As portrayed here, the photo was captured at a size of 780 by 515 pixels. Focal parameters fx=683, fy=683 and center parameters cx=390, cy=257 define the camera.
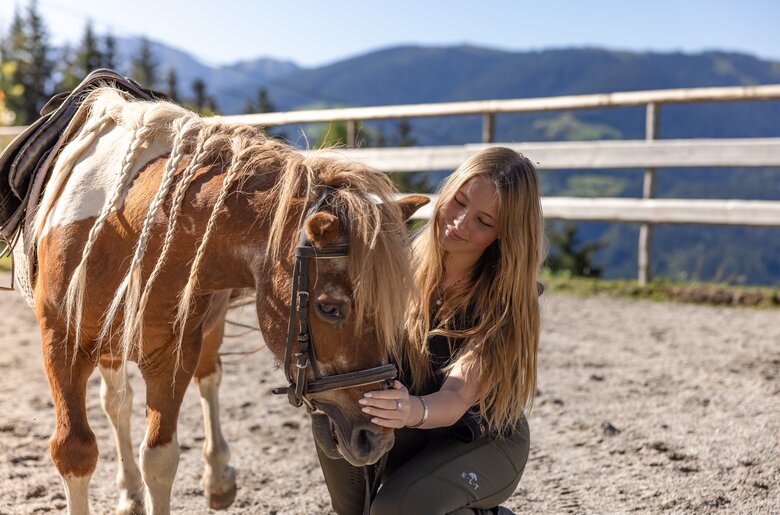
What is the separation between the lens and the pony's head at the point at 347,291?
5.37 ft

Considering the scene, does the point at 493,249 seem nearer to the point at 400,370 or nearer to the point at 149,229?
the point at 400,370

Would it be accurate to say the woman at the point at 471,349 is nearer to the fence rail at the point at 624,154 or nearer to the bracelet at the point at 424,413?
the bracelet at the point at 424,413

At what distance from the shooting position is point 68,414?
2057 mm

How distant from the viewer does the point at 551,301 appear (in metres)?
6.16

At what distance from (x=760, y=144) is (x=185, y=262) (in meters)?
5.06

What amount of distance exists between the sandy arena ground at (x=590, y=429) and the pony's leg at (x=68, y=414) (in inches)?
25.1

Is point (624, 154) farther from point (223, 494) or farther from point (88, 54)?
point (88, 54)

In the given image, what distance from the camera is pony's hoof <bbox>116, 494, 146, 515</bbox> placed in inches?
101

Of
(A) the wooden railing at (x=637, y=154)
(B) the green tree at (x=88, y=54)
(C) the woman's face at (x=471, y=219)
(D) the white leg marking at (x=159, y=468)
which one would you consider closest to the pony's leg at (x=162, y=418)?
(D) the white leg marking at (x=159, y=468)

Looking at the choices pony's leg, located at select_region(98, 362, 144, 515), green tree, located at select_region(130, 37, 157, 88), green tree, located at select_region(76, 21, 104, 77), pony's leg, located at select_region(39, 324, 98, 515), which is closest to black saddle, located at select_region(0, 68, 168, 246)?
pony's leg, located at select_region(39, 324, 98, 515)

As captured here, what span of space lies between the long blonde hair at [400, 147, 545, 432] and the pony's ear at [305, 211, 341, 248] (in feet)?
1.55

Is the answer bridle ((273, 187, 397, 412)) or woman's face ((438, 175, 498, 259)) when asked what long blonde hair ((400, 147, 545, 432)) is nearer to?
woman's face ((438, 175, 498, 259))

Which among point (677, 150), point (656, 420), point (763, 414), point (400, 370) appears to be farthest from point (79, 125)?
point (677, 150)

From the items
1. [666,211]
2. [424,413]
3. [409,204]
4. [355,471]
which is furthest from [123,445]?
[666,211]
